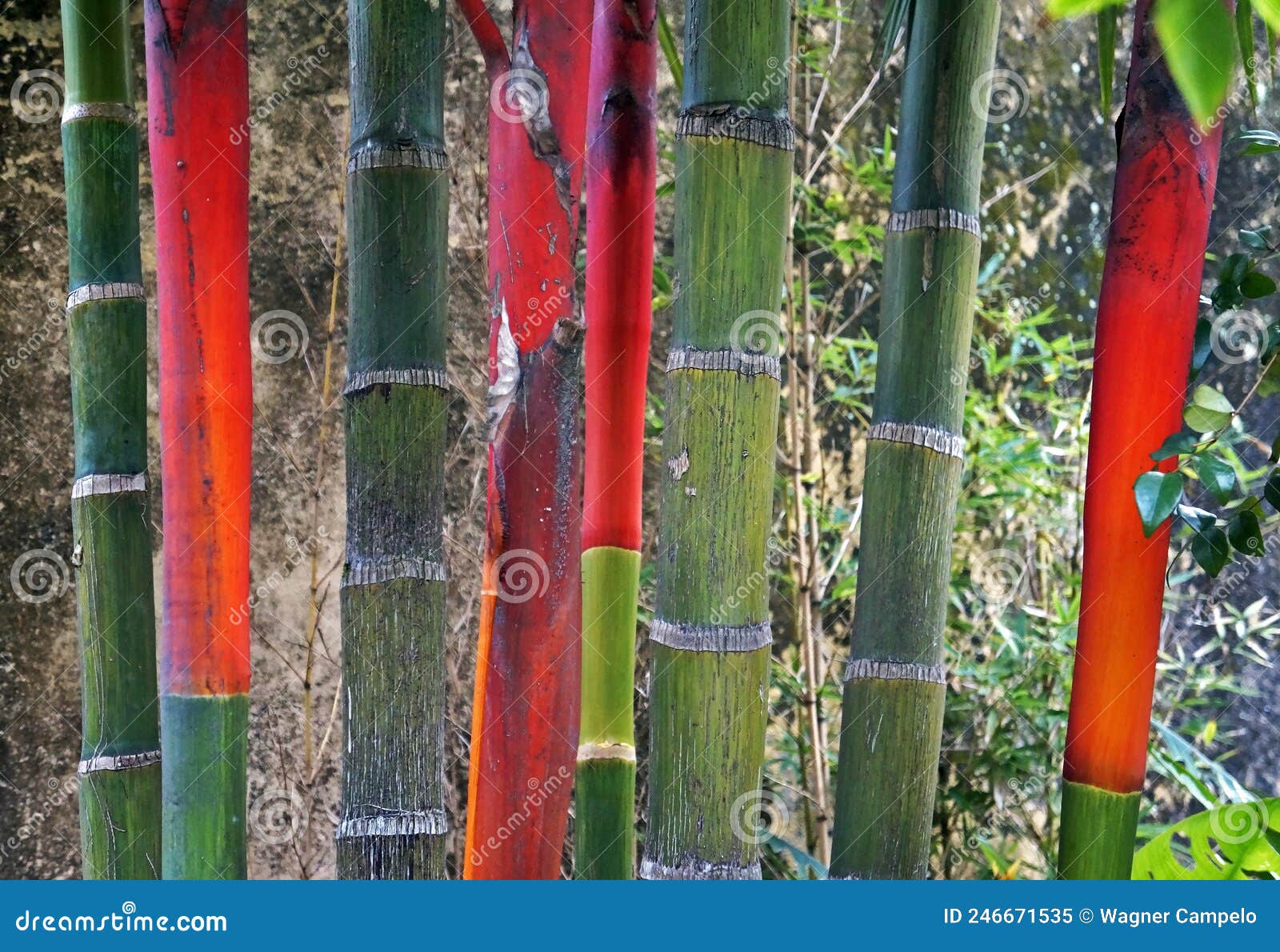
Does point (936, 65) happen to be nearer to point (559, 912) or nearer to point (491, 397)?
point (491, 397)

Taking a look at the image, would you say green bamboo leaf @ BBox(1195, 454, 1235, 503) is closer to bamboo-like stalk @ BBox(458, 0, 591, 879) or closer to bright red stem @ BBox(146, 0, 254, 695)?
bamboo-like stalk @ BBox(458, 0, 591, 879)

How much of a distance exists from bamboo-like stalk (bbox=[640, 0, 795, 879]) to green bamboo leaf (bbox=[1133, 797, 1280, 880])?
0.43 meters

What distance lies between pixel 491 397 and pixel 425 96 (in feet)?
0.98

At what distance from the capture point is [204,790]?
3.58ft

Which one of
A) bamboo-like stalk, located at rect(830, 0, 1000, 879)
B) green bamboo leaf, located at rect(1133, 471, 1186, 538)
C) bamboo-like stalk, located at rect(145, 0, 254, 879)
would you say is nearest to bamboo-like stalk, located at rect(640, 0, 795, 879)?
bamboo-like stalk, located at rect(830, 0, 1000, 879)

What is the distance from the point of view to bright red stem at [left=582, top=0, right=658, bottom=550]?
1.17 meters

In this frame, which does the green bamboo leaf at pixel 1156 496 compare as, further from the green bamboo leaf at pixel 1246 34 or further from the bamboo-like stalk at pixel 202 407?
the bamboo-like stalk at pixel 202 407

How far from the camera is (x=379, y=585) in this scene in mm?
985

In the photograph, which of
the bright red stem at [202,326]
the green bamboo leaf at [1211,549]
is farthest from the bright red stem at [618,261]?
the green bamboo leaf at [1211,549]

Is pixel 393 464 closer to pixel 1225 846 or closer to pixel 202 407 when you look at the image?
pixel 202 407

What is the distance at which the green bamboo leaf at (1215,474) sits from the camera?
106 cm

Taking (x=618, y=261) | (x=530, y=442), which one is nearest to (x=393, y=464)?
(x=530, y=442)

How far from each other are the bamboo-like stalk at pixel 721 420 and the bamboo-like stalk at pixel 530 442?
256 millimetres

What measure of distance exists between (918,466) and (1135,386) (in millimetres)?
202
